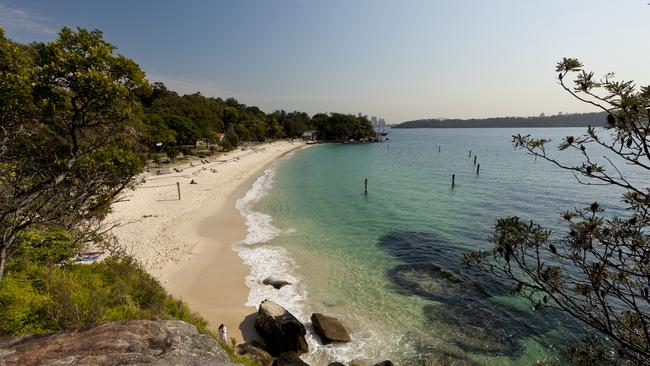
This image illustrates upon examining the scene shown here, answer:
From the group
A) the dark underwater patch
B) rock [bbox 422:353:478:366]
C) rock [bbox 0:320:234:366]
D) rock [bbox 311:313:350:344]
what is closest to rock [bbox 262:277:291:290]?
rock [bbox 311:313:350:344]

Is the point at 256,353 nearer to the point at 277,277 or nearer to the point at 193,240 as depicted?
the point at 277,277

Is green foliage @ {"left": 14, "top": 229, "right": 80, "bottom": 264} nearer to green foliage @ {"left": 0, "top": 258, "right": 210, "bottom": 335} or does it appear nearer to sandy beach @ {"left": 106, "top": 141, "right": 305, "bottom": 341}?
green foliage @ {"left": 0, "top": 258, "right": 210, "bottom": 335}

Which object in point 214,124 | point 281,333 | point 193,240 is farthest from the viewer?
point 214,124

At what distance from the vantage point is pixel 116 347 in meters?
5.91

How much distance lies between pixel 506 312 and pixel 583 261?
11573mm

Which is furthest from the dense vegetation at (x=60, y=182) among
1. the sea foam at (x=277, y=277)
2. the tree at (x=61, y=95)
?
the sea foam at (x=277, y=277)

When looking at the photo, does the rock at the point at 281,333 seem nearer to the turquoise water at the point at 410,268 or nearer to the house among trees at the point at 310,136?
the turquoise water at the point at 410,268

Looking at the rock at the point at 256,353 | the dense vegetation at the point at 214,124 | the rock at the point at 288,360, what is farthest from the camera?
the dense vegetation at the point at 214,124

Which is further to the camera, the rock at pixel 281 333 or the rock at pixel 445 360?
the rock at pixel 281 333

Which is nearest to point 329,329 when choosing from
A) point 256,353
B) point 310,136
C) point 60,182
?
point 256,353

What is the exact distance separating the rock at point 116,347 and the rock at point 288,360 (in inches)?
157

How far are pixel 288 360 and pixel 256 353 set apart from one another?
1135 mm

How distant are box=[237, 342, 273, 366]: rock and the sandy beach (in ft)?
3.92

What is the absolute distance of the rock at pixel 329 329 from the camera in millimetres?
11922
